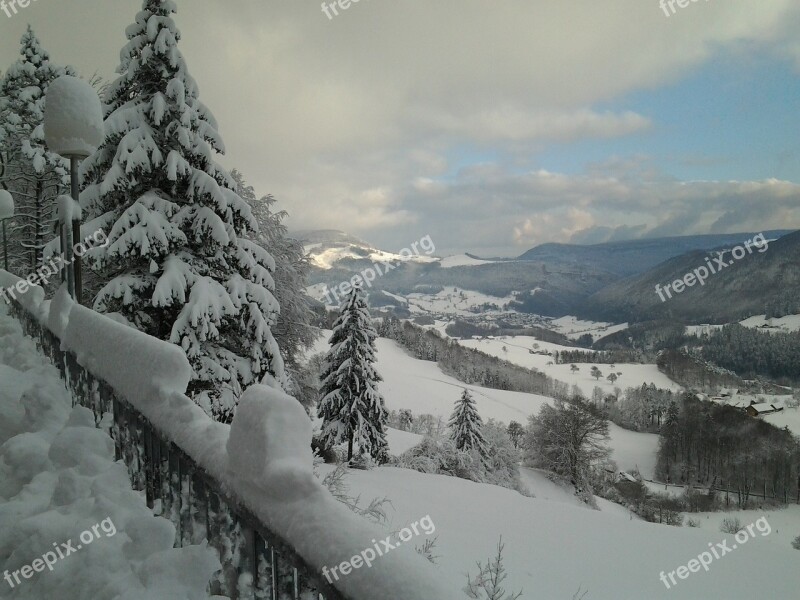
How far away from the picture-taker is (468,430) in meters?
33.7

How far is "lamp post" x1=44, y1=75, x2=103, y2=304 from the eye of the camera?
22.1 feet

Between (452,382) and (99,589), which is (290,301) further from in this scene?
(452,382)

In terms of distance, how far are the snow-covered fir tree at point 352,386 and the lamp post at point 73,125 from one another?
15.9 m

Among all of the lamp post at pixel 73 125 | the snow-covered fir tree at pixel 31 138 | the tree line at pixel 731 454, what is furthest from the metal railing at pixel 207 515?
the tree line at pixel 731 454

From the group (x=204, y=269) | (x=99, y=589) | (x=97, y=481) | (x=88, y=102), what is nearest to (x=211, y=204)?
(x=204, y=269)

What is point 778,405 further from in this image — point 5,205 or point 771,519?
point 5,205

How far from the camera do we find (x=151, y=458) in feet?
9.02

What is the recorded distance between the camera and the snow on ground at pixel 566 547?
372 inches

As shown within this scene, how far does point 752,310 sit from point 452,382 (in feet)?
420

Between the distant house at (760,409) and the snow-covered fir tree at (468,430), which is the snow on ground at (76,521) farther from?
the distant house at (760,409)

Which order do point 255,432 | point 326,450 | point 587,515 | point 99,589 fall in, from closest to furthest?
point 255,432, point 99,589, point 587,515, point 326,450

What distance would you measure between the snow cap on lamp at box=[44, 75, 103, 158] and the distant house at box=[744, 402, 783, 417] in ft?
301

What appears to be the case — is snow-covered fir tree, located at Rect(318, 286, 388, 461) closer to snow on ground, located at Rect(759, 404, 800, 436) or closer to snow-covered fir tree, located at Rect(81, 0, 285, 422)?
snow-covered fir tree, located at Rect(81, 0, 285, 422)
